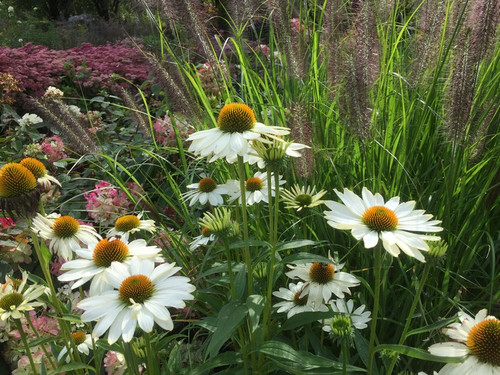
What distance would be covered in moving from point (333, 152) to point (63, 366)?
136 cm

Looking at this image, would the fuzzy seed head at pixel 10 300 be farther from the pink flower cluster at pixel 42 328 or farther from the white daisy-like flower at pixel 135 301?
the pink flower cluster at pixel 42 328

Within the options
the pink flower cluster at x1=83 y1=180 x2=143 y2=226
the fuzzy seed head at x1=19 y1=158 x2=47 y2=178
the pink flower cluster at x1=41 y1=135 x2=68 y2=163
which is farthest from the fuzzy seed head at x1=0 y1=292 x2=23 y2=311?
the pink flower cluster at x1=41 y1=135 x2=68 y2=163

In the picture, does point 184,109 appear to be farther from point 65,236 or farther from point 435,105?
point 435,105

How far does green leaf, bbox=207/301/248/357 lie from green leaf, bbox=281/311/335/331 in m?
0.17

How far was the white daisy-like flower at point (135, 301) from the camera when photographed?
3.31 ft

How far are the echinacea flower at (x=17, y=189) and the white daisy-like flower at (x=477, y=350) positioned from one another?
1.09 meters

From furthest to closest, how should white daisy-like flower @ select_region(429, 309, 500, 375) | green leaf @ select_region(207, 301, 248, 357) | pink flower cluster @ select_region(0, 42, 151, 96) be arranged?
pink flower cluster @ select_region(0, 42, 151, 96)
green leaf @ select_region(207, 301, 248, 357)
white daisy-like flower @ select_region(429, 309, 500, 375)

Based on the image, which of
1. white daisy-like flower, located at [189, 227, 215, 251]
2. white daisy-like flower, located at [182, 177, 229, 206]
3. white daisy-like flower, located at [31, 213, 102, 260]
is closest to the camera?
white daisy-like flower, located at [31, 213, 102, 260]

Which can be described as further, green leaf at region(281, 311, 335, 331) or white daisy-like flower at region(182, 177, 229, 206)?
white daisy-like flower at region(182, 177, 229, 206)

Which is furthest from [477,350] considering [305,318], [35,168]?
[35,168]

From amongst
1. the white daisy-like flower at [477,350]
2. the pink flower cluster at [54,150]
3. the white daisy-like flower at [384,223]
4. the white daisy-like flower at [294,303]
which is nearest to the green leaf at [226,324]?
the white daisy-like flower at [294,303]

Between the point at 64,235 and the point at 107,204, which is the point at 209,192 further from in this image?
the point at 107,204

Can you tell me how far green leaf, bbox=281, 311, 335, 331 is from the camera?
1.27 metres

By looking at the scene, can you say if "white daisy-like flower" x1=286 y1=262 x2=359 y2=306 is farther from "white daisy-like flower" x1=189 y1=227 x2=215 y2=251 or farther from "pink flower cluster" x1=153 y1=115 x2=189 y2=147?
"pink flower cluster" x1=153 y1=115 x2=189 y2=147
